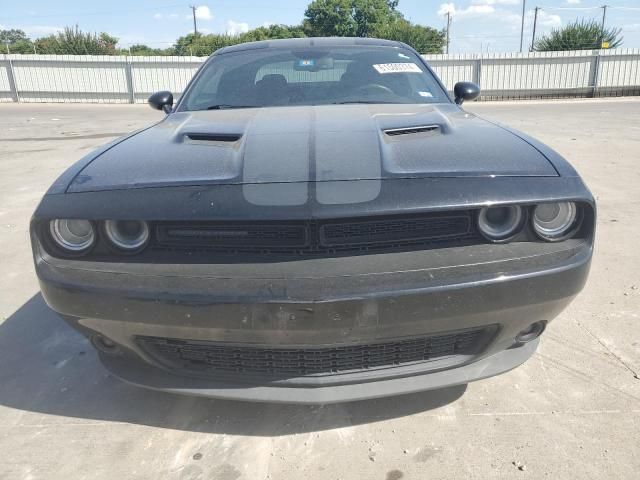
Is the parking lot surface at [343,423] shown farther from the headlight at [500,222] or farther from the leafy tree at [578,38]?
the leafy tree at [578,38]

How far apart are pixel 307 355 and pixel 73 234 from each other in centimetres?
93

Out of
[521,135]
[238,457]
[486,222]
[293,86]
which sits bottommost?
[238,457]

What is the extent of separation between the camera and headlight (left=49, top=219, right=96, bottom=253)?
175 cm

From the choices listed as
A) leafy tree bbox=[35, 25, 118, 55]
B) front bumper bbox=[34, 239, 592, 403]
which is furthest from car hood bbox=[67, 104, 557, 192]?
leafy tree bbox=[35, 25, 118, 55]

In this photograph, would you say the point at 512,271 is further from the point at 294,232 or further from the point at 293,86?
the point at 293,86

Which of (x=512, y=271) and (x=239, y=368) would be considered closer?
(x=512, y=271)

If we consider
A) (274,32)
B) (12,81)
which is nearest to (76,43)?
(12,81)

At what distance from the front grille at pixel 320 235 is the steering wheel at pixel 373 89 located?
1.47 meters

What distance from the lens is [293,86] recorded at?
3020 mm

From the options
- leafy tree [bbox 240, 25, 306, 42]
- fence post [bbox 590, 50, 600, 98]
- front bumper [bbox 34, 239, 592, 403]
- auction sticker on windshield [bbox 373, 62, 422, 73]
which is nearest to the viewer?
front bumper [bbox 34, 239, 592, 403]

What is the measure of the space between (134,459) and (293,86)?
214 cm

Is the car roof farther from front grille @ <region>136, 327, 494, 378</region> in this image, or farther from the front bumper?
front grille @ <region>136, 327, 494, 378</region>

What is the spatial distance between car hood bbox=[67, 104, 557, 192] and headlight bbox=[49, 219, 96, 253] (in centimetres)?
13

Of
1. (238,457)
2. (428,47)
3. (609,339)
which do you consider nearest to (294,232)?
(238,457)
